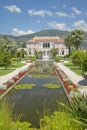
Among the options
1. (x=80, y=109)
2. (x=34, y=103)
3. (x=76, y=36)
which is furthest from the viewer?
(x=76, y=36)

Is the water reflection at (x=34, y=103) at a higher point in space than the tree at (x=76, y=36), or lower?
lower

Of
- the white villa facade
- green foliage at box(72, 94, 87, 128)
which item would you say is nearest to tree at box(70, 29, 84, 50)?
the white villa facade

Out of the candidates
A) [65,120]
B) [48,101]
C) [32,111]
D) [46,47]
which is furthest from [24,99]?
[46,47]

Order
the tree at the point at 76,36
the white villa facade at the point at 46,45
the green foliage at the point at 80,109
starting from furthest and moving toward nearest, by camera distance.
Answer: the white villa facade at the point at 46,45
the tree at the point at 76,36
the green foliage at the point at 80,109

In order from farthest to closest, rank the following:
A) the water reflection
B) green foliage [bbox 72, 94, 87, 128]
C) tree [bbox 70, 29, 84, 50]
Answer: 1. tree [bbox 70, 29, 84, 50]
2. the water reflection
3. green foliage [bbox 72, 94, 87, 128]

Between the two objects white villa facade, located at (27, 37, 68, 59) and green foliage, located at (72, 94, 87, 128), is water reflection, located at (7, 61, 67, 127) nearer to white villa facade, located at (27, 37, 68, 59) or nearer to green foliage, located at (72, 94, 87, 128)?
green foliage, located at (72, 94, 87, 128)

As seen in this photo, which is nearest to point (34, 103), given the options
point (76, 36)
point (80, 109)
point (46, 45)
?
point (80, 109)

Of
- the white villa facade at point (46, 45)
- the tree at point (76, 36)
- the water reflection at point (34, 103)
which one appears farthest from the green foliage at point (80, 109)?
the white villa facade at point (46, 45)

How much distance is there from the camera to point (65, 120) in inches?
253

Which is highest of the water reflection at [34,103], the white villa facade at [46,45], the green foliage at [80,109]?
the white villa facade at [46,45]

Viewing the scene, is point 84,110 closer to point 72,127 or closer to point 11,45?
point 72,127

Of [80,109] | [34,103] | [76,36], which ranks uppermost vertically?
[76,36]

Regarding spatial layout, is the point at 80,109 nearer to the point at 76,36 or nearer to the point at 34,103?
the point at 34,103

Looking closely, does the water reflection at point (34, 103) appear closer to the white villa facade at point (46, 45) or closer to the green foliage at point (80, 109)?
the green foliage at point (80, 109)
